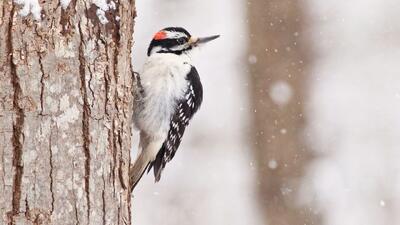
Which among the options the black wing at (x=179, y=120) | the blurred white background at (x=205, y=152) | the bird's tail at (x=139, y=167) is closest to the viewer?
the bird's tail at (x=139, y=167)

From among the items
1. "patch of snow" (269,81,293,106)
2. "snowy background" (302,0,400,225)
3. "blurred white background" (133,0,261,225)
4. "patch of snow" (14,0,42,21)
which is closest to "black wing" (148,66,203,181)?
"patch of snow" (269,81,293,106)

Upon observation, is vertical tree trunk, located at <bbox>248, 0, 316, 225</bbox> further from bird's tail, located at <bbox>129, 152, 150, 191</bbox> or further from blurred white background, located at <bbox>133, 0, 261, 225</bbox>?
bird's tail, located at <bbox>129, 152, 150, 191</bbox>

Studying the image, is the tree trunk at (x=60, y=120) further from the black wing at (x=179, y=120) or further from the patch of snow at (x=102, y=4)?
the black wing at (x=179, y=120)

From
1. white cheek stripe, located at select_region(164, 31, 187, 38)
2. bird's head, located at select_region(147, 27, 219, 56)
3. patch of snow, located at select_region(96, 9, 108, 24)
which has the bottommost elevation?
bird's head, located at select_region(147, 27, 219, 56)

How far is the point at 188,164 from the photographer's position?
9984mm

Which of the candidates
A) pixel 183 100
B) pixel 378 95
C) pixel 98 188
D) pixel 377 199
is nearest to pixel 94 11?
pixel 98 188

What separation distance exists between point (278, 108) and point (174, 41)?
1700 mm

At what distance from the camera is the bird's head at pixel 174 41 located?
15.9 feet

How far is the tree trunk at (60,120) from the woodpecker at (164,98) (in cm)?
145

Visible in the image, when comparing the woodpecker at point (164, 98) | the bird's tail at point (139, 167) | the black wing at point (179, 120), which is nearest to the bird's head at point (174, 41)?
the woodpecker at point (164, 98)

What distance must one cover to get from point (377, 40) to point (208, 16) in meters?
3.66

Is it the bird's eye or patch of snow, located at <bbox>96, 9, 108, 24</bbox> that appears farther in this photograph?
the bird's eye

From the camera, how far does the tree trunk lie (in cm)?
280

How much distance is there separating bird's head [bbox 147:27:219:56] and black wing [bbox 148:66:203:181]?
0.14 meters
